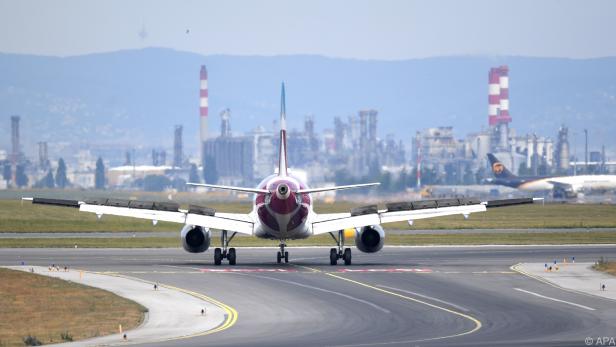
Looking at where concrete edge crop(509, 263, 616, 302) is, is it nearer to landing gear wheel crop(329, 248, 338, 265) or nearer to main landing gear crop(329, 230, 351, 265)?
main landing gear crop(329, 230, 351, 265)

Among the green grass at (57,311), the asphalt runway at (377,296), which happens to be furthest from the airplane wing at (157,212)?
the green grass at (57,311)

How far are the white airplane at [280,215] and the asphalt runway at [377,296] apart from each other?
1.60 m

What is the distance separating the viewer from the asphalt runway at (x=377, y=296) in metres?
35.9

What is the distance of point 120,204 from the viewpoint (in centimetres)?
5978

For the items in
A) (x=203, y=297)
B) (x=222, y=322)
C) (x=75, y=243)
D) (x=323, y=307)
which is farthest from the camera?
(x=75, y=243)

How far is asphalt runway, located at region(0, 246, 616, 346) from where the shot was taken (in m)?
35.9

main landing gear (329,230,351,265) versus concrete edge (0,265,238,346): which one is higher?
main landing gear (329,230,351,265)

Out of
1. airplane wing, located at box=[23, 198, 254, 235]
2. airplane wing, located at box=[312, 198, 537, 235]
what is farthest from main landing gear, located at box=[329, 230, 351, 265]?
airplane wing, located at box=[23, 198, 254, 235]

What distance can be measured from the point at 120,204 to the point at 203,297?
47.1 feet

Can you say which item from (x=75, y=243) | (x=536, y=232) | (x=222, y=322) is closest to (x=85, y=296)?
(x=222, y=322)

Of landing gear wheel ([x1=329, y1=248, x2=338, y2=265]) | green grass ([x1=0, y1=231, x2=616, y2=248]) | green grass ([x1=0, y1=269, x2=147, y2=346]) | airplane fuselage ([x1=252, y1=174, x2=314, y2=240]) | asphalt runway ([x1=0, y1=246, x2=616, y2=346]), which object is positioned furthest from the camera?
green grass ([x1=0, y1=231, x2=616, y2=248])

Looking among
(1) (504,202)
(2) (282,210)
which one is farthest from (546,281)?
(2) (282,210)

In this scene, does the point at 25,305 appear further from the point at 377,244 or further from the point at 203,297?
the point at 377,244

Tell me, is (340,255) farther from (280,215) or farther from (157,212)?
(157,212)
